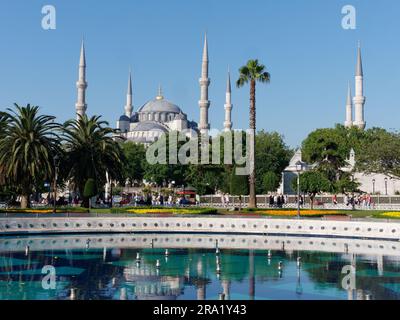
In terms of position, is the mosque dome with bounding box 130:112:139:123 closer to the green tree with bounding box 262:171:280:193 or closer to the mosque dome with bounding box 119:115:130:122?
the mosque dome with bounding box 119:115:130:122

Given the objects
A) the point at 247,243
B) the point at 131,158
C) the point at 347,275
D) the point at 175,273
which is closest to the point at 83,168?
the point at 247,243

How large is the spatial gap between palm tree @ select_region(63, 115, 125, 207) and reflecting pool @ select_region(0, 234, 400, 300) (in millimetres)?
9352

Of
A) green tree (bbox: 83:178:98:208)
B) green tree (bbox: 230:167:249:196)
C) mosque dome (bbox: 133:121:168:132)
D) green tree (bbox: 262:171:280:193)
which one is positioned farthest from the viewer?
mosque dome (bbox: 133:121:168:132)

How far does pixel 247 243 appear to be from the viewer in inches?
1005

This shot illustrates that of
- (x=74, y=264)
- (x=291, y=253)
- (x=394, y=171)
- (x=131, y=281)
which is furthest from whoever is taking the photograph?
(x=394, y=171)

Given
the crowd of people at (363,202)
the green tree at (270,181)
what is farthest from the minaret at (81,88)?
the crowd of people at (363,202)

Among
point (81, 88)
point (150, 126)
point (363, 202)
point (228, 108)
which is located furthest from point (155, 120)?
point (363, 202)

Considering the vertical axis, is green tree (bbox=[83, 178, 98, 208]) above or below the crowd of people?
above

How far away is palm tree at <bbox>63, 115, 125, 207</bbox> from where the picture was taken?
119ft

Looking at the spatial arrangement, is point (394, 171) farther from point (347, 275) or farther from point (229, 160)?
point (347, 275)

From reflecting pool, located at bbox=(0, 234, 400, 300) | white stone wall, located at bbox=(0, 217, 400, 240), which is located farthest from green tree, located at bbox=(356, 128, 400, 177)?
reflecting pool, located at bbox=(0, 234, 400, 300)

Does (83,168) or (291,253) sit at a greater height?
(83,168)
